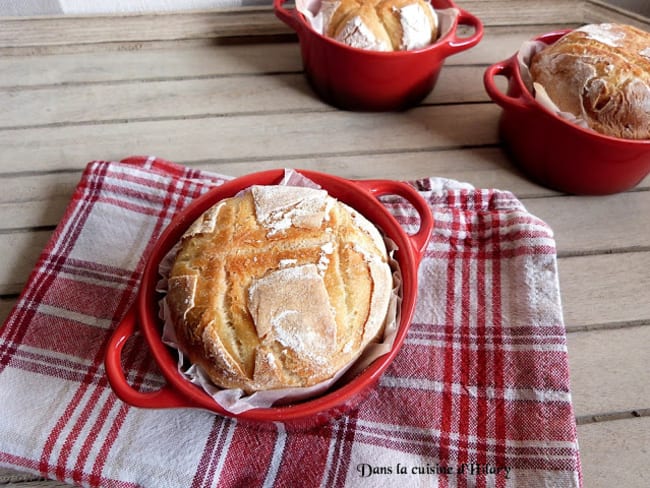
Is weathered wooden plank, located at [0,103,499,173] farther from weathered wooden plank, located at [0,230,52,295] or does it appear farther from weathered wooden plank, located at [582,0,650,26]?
weathered wooden plank, located at [582,0,650,26]

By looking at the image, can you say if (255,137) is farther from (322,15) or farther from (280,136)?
(322,15)

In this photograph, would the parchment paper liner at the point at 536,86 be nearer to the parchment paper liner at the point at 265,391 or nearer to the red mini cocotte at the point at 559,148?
the red mini cocotte at the point at 559,148

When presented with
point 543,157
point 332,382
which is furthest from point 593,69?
point 332,382

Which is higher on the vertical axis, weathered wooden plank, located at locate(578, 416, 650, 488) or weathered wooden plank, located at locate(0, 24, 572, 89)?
weathered wooden plank, located at locate(0, 24, 572, 89)

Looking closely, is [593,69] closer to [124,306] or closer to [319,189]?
[319,189]

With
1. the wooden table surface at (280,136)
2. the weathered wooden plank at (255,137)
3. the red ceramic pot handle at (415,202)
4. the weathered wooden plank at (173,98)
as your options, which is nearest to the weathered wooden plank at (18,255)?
the wooden table surface at (280,136)

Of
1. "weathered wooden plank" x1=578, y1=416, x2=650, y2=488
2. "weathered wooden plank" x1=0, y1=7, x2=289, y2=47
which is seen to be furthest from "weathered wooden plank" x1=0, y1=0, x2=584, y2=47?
"weathered wooden plank" x1=578, y1=416, x2=650, y2=488
